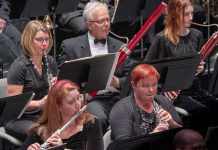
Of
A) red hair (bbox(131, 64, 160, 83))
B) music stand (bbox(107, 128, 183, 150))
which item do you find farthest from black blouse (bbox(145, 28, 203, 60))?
music stand (bbox(107, 128, 183, 150))

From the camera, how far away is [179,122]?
5.41m

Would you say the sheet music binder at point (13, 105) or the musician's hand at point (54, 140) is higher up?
the sheet music binder at point (13, 105)

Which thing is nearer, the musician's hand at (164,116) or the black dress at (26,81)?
the musician's hand at (164,116)

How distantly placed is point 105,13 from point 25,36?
30.8 inches

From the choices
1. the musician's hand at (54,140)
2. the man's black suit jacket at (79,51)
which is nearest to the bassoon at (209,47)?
the man's black suit jacket at (79,51)

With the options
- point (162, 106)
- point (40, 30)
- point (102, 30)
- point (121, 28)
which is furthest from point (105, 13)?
point (121, 28)

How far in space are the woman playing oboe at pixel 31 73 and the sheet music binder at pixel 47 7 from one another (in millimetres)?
1395

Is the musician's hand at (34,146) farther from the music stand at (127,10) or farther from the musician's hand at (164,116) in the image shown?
the music stand at (127,10)

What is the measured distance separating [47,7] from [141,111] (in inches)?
98.1

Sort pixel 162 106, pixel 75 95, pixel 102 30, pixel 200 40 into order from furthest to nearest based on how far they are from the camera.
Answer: pixel 200 40, pixel 102 30, pixel 162 106, pixel 75 95

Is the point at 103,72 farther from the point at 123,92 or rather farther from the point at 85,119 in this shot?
the point at 85,119

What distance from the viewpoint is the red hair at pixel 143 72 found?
5.20 metres

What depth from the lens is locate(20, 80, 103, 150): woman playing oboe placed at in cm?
486

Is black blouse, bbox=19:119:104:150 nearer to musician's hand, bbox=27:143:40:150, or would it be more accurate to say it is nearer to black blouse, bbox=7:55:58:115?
musician's hand, bbox=27:143:40:150
